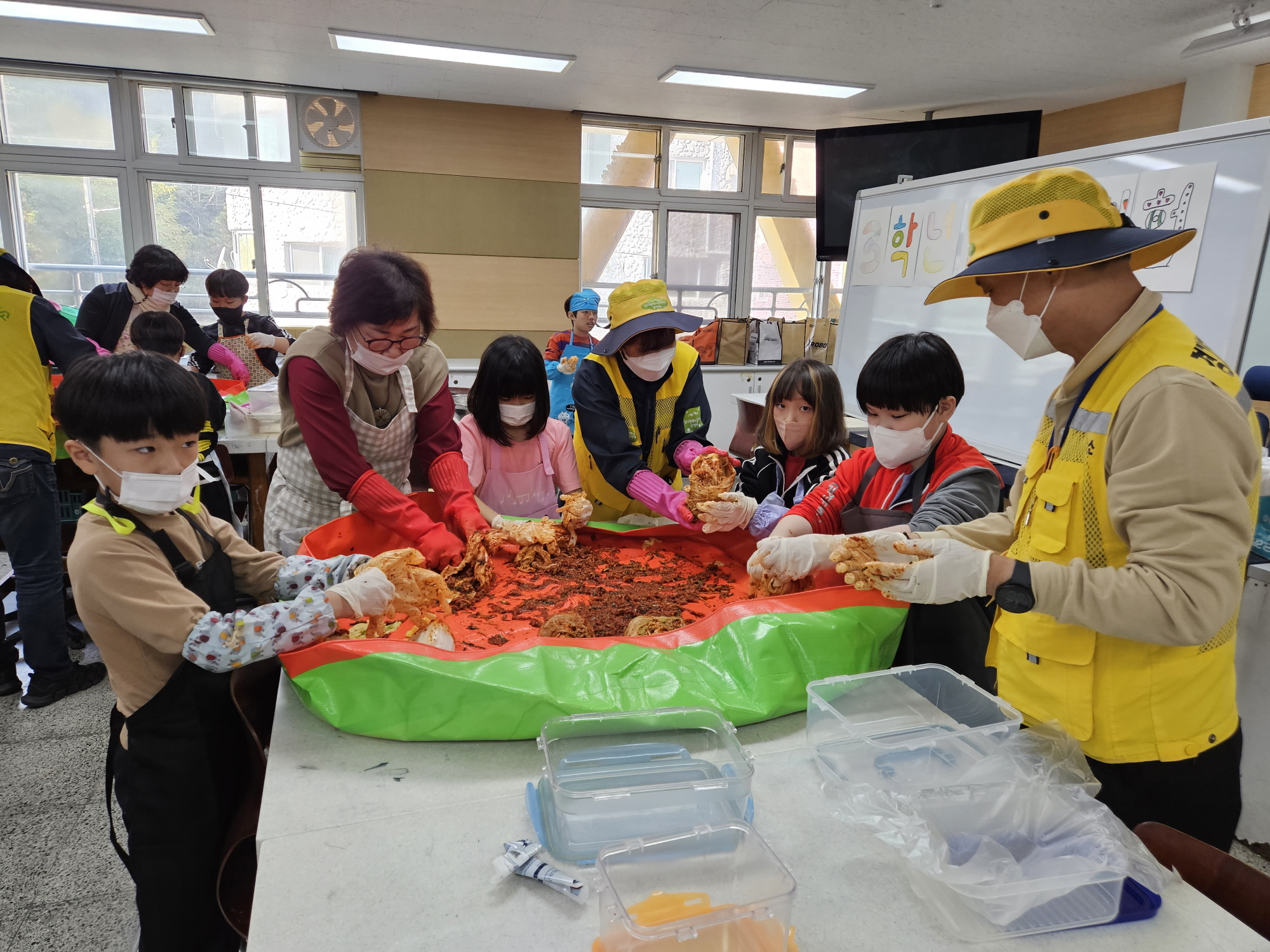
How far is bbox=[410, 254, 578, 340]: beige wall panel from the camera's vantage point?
6543 mm

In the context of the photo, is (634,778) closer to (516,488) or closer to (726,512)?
(726,512)

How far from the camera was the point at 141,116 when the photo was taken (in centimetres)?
580

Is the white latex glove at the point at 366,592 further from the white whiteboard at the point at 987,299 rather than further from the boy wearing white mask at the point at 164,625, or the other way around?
the white whiteboard at the point at 987,299

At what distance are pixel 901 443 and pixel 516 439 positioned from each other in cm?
127

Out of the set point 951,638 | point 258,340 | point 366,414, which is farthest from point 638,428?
point 258,340

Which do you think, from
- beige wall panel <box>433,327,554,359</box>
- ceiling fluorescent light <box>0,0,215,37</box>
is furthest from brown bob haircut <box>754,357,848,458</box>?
beige wall panel <box>433,327,554,359</box>

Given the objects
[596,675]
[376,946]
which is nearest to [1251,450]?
[596,675]

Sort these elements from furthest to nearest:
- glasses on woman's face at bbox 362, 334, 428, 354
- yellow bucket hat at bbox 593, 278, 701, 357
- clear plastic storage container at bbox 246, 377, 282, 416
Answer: clear plastic storage container at bbox 246, 377, 282, 416
yellow bucket hat at bbox 593, 278, 701, 357
glasses on woman's face at bbox 362, 334, 428, 354

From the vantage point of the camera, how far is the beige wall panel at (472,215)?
20.6 ft

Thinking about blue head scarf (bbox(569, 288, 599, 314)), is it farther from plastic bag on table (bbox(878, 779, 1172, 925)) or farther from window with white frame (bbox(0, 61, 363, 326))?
plastic bag on table (bbox(878, 779, 1172, 925))

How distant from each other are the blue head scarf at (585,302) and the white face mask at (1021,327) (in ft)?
13.1

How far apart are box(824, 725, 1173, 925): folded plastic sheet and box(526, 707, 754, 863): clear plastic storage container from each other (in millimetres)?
187

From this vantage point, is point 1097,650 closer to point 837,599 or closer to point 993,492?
point 837,599

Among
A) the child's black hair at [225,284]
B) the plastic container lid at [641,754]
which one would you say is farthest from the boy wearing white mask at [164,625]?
the child's black hair at [225,284]
